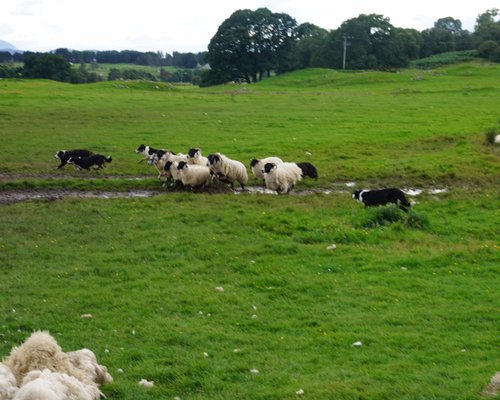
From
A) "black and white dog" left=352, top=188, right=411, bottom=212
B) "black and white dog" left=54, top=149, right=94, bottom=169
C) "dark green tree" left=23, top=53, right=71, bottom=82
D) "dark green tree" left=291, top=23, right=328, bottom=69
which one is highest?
"dark green tree" left=291, top=23, right=328, bottom=69

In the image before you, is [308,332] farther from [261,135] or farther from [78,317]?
[261,135]

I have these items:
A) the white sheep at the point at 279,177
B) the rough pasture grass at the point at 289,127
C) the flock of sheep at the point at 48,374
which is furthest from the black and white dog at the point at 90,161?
the flock of sheep at the point at 48,374

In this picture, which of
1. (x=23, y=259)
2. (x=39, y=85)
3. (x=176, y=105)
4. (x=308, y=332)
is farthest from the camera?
(x=39, y=85)

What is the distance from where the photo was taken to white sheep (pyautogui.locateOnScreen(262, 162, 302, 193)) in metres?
23.5

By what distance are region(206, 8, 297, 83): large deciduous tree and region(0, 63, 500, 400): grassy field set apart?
228 feet

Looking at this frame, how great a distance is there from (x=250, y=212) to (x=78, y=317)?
880 centimetres

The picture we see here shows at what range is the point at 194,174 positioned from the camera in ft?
77.4

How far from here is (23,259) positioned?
15.6m

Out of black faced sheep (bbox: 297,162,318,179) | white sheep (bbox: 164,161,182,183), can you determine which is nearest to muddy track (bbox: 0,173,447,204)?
white sheep (bbox: 164,161,182,183)

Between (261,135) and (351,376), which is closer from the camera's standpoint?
(351,376)

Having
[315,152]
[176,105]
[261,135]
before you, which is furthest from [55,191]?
[176,105]

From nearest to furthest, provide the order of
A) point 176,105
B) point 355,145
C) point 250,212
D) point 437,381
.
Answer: point 437,381 → point 250,212 → point 355,145 → point 176,105

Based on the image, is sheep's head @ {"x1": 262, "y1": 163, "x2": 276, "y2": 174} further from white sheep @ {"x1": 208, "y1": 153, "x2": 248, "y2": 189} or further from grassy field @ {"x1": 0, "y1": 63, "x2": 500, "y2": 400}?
grassy field @ {"x1": 0, "y1": 63, "x2": 500, "y2": 400}

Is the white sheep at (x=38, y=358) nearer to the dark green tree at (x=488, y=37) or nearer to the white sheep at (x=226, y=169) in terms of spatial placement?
the white sheep at (x=226, y=169)
